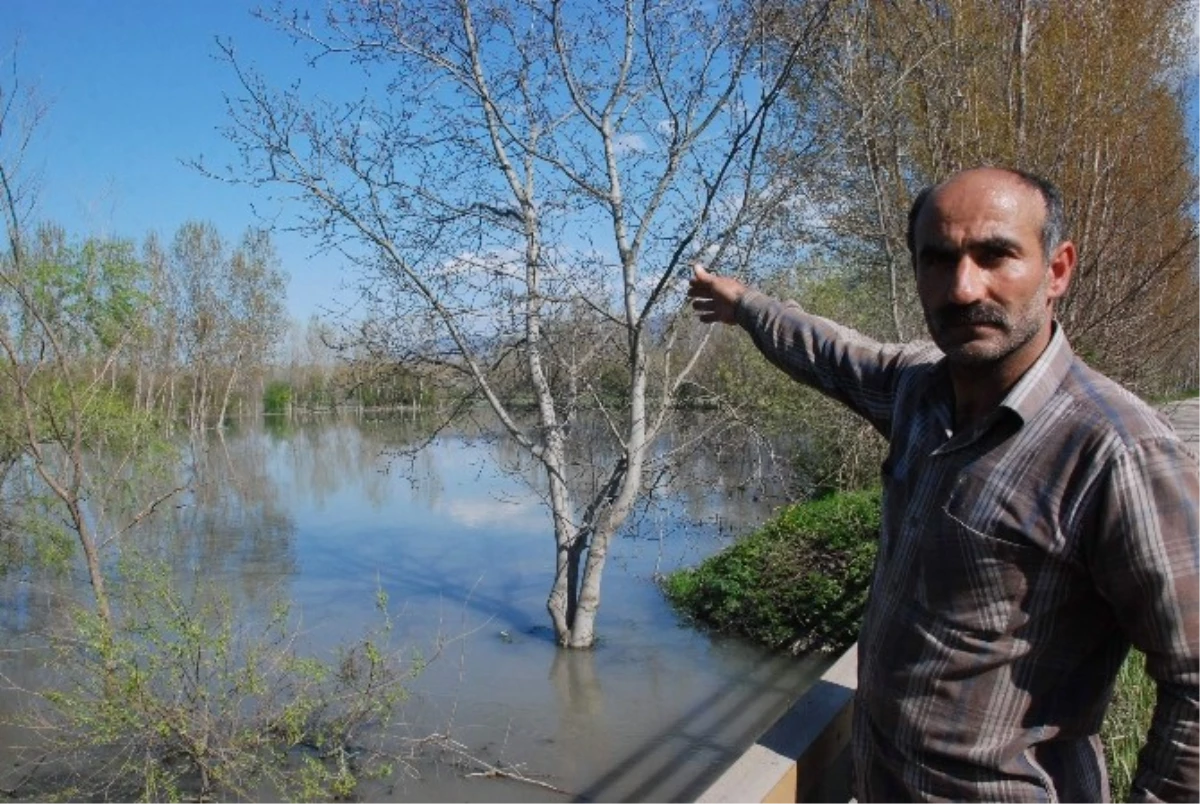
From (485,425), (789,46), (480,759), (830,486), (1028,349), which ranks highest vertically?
(789,46)

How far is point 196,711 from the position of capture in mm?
6133

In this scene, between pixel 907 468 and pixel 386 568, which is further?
pixel 386 568

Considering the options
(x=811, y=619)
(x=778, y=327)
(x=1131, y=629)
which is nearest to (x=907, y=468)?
(x=1131, y=629)

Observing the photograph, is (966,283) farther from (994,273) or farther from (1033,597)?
(1033,597)

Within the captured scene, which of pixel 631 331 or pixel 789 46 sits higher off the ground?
pixel 789 46

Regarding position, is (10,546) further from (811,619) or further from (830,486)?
(830,486)

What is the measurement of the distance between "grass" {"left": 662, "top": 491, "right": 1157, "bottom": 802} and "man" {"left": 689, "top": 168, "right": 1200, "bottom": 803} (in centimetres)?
766

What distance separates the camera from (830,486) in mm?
14648

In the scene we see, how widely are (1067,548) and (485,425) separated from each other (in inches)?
371

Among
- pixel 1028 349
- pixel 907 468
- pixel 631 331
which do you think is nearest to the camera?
pixel 1028 349

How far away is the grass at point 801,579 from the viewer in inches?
380

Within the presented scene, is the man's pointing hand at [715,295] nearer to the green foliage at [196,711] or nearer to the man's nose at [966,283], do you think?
the man's nose at [966,283]

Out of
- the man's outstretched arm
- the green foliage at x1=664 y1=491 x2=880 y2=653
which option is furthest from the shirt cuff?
the green foliage at x1=664 y1=491 x2=880 y2=653

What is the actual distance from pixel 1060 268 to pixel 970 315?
0.53 feet
